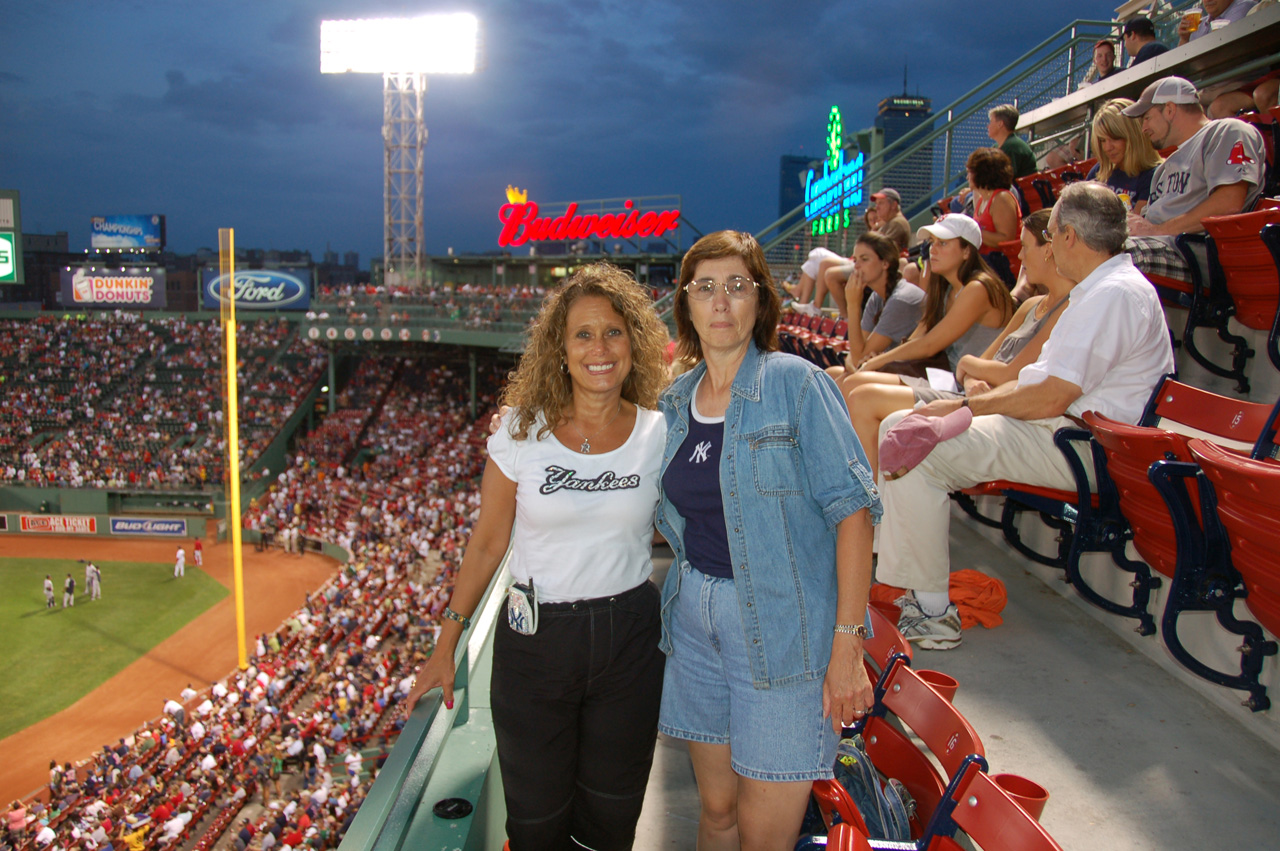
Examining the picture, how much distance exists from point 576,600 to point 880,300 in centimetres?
416

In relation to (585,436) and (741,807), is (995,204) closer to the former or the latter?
(585,436)

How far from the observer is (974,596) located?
352 centimetres

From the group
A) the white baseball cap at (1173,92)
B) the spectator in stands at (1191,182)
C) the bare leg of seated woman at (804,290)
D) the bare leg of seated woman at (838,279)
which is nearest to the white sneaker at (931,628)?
the spectator in stands at (1191,182)

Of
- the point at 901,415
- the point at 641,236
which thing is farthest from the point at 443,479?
the point at 901,415

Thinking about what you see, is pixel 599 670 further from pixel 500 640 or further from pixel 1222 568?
pixel 1222 568

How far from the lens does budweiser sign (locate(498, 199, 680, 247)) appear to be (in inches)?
1184

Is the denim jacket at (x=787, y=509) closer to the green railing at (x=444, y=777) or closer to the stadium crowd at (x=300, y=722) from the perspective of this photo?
the green railing at (x=444, y=777)

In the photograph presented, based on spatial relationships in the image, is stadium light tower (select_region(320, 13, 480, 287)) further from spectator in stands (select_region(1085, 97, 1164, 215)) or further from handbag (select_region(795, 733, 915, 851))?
handbag (select_region(795, 733, 915, 851))

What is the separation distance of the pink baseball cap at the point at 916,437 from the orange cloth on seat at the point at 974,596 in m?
0.57

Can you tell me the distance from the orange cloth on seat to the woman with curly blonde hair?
1.62 m

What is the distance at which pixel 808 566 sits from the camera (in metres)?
1.88

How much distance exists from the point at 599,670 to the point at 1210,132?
4.00 meters

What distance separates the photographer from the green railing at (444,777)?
184cm

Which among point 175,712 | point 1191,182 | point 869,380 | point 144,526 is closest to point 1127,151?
point 1191,182
